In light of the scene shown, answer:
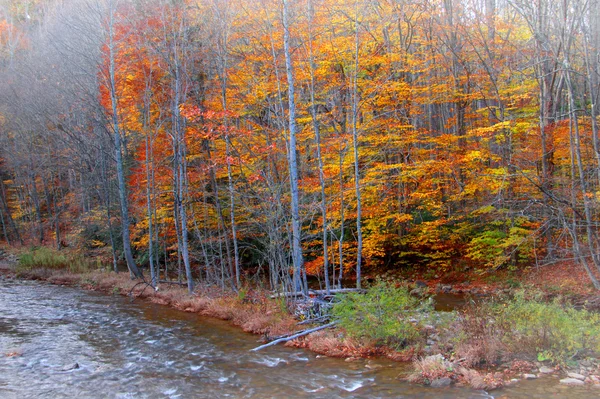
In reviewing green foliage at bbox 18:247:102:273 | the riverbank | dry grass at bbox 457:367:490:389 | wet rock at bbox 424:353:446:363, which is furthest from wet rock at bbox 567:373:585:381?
green foliage at bbox 18:247:102:273

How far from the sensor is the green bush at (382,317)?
8.48m

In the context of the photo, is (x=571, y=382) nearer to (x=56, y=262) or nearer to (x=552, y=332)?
(x=552, y=332)

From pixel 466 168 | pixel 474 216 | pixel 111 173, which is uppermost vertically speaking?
pixel 111 173

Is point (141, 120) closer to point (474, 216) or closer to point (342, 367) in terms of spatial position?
point (474, 216)

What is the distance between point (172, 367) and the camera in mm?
8281

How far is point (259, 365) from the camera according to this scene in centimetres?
832

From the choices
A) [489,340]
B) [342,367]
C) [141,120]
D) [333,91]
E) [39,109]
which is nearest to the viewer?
[489,340]

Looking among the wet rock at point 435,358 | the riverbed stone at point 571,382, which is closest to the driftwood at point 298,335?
the wet rock at point 435,358

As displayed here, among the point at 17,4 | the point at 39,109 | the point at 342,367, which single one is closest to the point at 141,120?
the point at 39,109

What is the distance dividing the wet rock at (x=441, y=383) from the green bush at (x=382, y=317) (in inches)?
61.9

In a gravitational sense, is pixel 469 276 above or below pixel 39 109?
below

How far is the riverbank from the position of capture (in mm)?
6809

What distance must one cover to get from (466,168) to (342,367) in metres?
11.9

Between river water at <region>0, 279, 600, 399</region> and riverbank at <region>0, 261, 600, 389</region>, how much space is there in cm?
27
